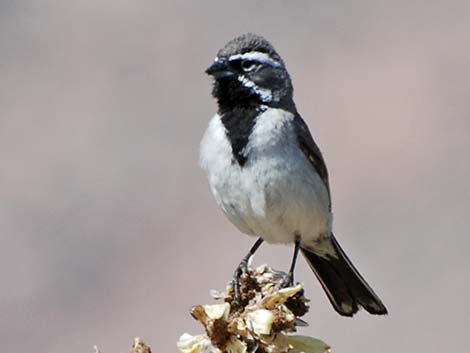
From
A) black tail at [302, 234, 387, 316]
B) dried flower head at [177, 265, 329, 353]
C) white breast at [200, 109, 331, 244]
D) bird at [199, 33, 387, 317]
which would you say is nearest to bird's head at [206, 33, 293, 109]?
bird at [199, 33, 387, 317]

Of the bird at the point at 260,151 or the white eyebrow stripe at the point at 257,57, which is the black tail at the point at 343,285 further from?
the white eyebrow stripe at the point at 257,57

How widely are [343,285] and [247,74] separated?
5.38 feet

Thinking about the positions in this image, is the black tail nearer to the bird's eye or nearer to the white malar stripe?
the white malar stripe

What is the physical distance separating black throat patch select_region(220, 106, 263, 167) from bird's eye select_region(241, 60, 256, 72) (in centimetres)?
21

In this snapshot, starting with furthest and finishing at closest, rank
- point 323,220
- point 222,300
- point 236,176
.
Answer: point 323,220 < point 236,176 < point 222,300

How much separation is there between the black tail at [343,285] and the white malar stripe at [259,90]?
111 cm

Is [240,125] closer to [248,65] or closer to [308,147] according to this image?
[248,65]

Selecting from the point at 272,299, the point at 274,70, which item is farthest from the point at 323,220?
the point at 272,299

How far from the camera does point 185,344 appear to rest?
5.21 meters

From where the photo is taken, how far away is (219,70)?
7.66 metres

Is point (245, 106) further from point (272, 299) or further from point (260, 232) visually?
point (272, 299)

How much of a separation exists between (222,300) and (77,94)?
15840 millimetres

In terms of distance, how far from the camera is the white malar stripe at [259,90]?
779cm

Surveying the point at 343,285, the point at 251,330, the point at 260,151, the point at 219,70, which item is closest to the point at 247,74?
the point at 219,70
